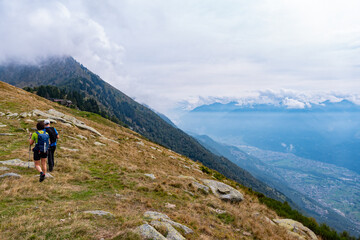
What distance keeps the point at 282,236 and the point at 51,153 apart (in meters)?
16.9

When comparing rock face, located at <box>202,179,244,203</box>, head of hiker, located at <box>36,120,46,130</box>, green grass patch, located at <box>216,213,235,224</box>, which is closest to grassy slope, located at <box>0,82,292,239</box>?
green grass patch, located at <box>216,213,235,224</box>

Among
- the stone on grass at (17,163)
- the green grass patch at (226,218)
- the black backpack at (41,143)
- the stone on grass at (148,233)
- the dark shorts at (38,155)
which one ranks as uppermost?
the black backpack at (41,143)

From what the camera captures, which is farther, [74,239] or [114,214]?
[114,214]

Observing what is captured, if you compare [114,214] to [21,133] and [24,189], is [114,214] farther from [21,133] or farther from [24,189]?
[21,133]

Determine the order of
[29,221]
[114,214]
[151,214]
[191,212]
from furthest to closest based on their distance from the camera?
1. [191,212]
2. [151,214]
3. [114,214]
4. [29,221]

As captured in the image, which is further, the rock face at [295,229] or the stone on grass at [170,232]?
the rock face at [295,229]

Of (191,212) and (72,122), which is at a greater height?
(72,122)

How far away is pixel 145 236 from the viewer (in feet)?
20.2

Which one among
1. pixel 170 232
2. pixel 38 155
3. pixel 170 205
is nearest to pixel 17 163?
pixel 38 155

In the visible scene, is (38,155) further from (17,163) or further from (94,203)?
(94,203)

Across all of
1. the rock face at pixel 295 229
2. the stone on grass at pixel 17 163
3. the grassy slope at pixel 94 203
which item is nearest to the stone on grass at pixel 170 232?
the grassy slope at pixel 94 203

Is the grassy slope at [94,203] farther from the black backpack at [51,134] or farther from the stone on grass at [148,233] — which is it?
the black backpack at [51,134]

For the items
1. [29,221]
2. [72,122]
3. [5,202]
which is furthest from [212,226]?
[72,122]

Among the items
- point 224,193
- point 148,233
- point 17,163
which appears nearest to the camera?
point 148,233
